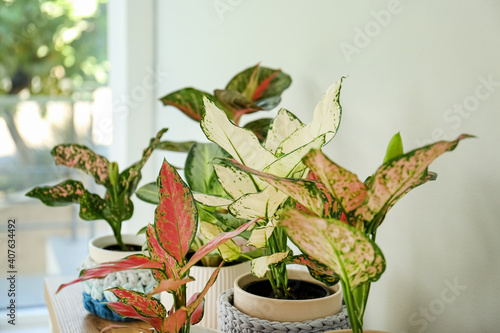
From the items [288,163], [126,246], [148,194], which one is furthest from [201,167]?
[126,246]

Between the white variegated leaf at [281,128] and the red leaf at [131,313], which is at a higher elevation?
the white variegated leaf at [281,128]

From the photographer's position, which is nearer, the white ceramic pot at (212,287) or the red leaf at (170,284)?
the red leaf at (170,284)

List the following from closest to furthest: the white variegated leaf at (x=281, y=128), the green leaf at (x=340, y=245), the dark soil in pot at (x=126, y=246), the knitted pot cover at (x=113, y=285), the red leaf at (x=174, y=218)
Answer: the green leaf at (x=340, y=245), the red leaf at (x=174, y=218), the white variegated leaf at (x=281, y=128), the knitted pot cover at (x=113, y=285), the dark soil in pot at (x=126, y=246)

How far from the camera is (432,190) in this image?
63cm

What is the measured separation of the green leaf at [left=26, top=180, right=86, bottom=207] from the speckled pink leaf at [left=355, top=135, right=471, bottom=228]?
0.59 metres

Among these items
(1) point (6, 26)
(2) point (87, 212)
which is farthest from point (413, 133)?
(1) point (6, 26)

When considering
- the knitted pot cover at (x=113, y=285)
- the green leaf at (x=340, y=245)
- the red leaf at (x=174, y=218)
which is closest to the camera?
the green leaf at (x=340, y=245)

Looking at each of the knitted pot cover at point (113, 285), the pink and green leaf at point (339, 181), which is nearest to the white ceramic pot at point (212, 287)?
the knitted pot cover at point (113, 285)

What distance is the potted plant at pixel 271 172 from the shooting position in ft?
1.70

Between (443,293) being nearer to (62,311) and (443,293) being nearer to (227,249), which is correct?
(227,249)

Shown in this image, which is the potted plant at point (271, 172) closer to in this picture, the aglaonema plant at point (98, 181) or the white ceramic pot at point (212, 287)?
the white ceramic pot at point (212, 287)

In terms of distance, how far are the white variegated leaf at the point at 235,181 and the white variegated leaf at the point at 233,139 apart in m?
0.02

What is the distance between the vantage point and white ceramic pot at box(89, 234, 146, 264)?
879 mm

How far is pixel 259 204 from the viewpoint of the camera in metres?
0.53
